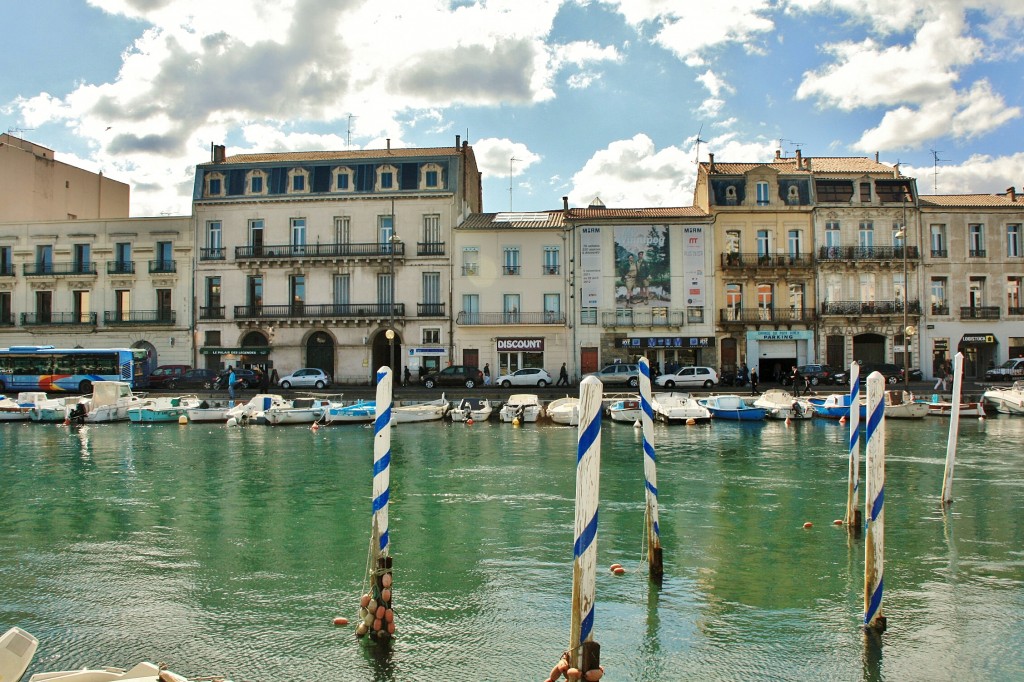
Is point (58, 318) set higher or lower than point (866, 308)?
higher

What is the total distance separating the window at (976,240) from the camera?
4578cm

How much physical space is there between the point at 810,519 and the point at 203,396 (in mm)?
32644

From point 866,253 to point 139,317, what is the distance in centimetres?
4592

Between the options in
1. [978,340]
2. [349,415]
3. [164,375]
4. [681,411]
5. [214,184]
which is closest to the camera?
[681,411]

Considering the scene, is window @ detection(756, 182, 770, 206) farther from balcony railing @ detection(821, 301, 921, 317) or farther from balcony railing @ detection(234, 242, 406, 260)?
balcony railing @ detection(234, 242, 406, 260)

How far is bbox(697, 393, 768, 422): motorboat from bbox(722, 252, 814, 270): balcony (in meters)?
14.5

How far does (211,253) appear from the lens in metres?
47.9

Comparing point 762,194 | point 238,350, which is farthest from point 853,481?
point 238,350

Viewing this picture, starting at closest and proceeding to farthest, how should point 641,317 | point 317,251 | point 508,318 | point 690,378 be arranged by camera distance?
point 690,378
point 641,317
point 508,318
point 317,251

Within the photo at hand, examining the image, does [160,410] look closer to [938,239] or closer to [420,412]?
[420,412]

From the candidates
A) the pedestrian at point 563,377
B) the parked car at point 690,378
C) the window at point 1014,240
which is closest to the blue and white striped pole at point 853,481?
the parked car at point 690,378

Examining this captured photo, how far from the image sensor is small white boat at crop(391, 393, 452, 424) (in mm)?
32969

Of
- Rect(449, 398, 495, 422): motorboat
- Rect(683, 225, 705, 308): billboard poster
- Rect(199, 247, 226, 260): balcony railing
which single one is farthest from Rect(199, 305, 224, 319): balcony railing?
Rect(683, 225, 705, 308): billboard poster

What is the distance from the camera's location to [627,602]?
31.0 ft
